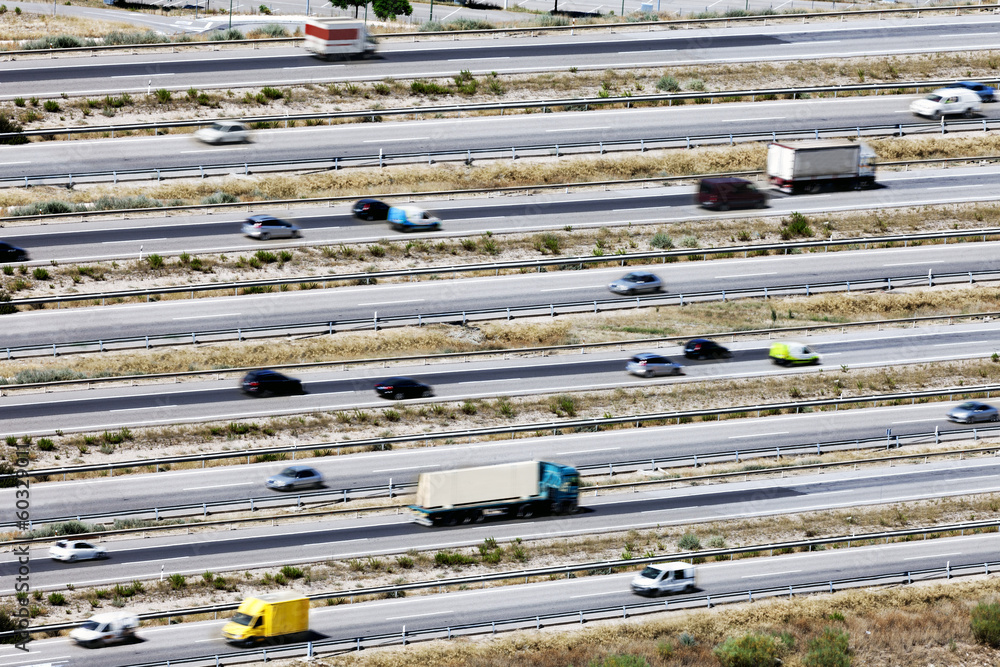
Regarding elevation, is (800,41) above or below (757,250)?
above

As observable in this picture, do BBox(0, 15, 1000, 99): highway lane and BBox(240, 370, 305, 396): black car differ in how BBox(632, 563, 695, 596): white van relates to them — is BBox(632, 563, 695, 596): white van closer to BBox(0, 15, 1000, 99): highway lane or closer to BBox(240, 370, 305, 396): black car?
BBox(240, 370, 305, 396): black car

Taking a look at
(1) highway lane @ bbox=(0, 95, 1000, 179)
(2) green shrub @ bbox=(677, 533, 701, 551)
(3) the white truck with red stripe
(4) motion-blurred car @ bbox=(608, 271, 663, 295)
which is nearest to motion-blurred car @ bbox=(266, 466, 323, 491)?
(2) green shrub @ bbox=(677, 533, 701, 551)

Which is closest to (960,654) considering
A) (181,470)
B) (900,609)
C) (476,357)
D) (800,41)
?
(900,609)

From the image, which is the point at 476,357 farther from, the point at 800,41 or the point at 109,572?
the point at 800,41

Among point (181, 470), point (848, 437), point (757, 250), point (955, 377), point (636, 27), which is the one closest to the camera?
point (181, 470)

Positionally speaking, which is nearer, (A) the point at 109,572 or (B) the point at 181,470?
(A) the point at 109,572

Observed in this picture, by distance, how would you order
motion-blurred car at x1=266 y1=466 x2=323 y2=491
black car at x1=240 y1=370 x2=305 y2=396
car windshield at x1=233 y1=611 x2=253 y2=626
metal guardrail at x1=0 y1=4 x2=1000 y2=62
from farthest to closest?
metal guardrail at x1=0 y1=4 x2=1000 y2=62
black car at x1=240 y1=370 x2=305 y2=396
motion-blurred car at x1=266 y1=466 x2=323 y2=491
car windshield at x1=233 y1=611 x2=253 y2=626

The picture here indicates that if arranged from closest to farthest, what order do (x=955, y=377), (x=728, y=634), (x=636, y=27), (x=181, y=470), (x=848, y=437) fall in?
(x=728, y=634), (x=181, y=470), (x=848, y=437), (x=955, y=377), (x=636, y=27)
